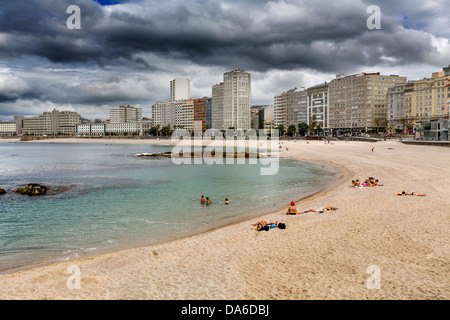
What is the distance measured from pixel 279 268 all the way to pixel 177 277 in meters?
3.04

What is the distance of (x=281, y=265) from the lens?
9766 millimetres

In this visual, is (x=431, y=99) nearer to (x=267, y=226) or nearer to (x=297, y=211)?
(x=297, y=211)

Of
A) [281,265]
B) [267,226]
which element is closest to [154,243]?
[267,226]

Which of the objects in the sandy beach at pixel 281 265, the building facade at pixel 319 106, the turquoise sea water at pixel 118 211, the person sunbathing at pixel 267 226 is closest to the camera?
the sandy beach at pixel 281 265

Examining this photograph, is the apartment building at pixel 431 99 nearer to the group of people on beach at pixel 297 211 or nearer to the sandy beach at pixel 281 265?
the group of people on beach at pixel 297 211

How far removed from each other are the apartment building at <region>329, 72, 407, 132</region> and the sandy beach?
5960 inches

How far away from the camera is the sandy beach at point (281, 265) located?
8047 millimetres

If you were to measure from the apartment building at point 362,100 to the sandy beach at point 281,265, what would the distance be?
497ft

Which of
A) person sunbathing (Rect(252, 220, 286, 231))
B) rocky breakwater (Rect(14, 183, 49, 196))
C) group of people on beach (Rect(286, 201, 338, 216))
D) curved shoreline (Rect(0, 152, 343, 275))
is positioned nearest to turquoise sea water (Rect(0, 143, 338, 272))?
curved shoreline (Rect(0, 152, 343, 275))

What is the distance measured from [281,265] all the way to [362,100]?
164m

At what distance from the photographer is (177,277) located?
362 inches

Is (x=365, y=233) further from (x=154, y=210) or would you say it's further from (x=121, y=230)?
(x=154, y=210)

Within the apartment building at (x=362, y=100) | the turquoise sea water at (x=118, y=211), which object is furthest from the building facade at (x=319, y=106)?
the turquoise sea water at (x=118, y=211)

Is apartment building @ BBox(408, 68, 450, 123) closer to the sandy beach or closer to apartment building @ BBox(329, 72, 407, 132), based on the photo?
apartment building @ BBox(329, 72, 407, 132)
